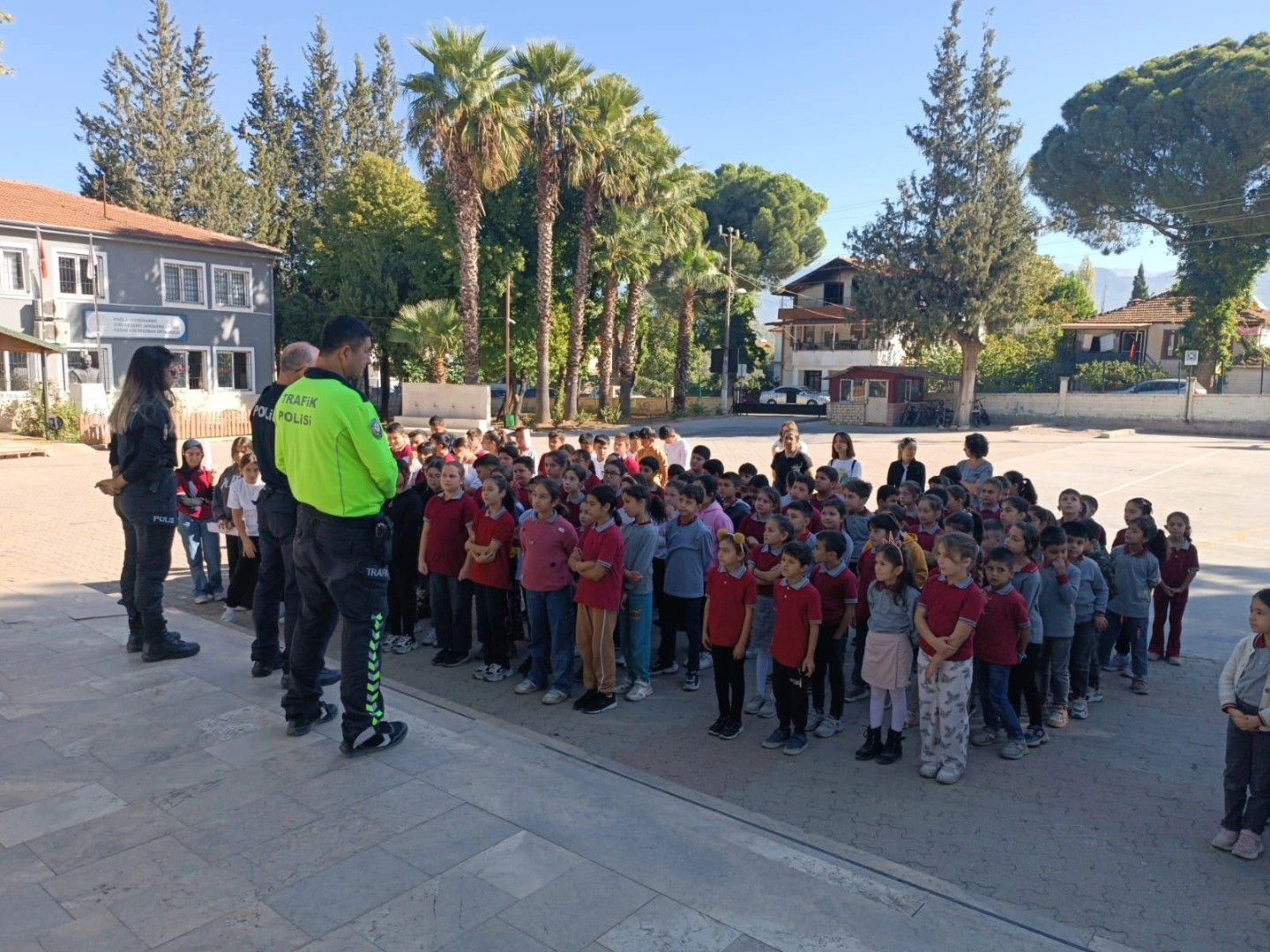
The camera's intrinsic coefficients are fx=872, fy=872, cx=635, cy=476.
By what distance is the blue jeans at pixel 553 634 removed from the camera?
602cm

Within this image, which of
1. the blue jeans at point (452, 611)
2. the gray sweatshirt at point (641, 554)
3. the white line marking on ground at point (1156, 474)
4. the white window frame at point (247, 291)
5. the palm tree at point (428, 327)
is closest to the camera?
the gray sweatshirt at point (641, 554)

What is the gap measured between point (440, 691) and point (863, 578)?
9.96 ft

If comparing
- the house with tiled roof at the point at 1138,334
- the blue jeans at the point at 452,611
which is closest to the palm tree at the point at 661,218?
the house with tiled roof at the point at 1138,334

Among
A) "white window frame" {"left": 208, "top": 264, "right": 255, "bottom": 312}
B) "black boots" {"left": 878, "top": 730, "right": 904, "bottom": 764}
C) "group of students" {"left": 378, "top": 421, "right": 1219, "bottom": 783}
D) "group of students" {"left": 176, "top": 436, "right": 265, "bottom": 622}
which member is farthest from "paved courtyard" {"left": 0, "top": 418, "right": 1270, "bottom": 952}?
"white window frame" {"left": 208, "top": 264, "right": 255, "bottom": 312}

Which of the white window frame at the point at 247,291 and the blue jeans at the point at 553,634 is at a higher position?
the white window frame at the point at 247,291

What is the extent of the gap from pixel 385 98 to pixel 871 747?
6096 cm

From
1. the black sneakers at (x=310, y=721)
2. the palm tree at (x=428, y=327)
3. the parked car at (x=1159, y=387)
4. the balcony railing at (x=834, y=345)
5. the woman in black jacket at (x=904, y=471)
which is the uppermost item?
the balcony railing at (x=834, y=345)

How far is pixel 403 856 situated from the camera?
3.55 meters

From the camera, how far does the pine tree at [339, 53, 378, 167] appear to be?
5425 centimetres

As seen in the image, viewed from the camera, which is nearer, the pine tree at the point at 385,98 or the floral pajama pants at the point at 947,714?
the floral pajama pants at the point at 947,714

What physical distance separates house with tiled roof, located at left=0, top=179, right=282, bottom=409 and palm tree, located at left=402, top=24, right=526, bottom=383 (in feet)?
32.4

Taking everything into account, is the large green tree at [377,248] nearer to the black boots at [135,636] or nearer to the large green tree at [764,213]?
the large green tree at [764,213]

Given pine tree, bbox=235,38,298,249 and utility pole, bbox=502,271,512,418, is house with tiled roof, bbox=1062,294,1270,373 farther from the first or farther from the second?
pine tree, bbox=235,38,298,249

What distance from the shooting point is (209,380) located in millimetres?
32438
